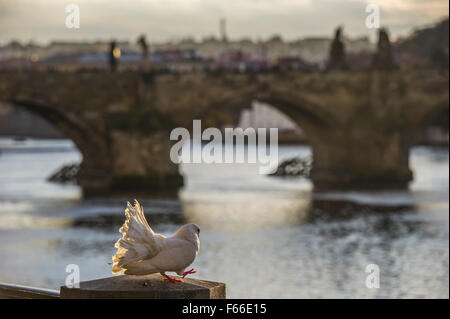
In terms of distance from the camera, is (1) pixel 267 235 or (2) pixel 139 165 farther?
(2) pixel 139 165

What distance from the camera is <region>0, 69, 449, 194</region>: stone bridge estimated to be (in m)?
45.5

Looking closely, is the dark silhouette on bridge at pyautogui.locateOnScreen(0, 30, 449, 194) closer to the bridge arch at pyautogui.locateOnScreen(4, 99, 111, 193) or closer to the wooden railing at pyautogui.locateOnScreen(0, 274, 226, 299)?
the bridge arch at pyautogui.locateOnScreen(4, 99, 111, 193)

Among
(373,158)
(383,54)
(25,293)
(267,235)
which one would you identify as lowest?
(267,235)

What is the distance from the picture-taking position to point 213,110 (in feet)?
161

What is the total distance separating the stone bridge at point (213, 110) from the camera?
45.5 m

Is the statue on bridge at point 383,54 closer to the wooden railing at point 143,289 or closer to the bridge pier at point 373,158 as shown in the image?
the bridge pier at point 373,158

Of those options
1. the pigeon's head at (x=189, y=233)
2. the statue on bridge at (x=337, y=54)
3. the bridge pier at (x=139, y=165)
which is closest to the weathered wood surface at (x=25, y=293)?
the pigeon's head at (x=189, y=233)

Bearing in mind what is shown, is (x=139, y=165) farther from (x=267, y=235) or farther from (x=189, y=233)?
(x=189, y=233)

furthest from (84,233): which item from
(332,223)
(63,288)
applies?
(63,288)

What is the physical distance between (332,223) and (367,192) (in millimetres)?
11183

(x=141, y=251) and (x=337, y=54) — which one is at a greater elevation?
(x=337, y=54)

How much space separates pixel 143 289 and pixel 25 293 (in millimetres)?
999

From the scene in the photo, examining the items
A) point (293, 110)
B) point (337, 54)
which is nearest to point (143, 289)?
point (293, 110)
